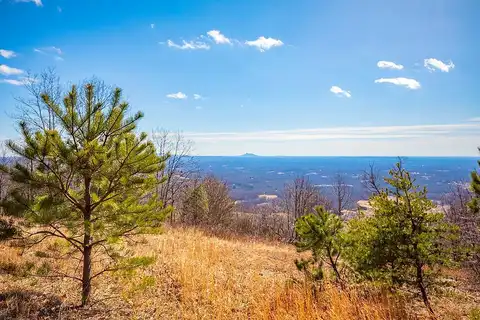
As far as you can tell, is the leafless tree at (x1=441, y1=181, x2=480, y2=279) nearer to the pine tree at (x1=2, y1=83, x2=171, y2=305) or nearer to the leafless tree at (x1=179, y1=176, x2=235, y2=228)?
the pine tree at (x1=2, y1=83, x2=171, y2=305)

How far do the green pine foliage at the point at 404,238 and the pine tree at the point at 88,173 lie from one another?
3550 millimetres

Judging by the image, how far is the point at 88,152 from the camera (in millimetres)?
3906

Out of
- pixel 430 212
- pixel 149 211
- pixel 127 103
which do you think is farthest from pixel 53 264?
pixel 430 212

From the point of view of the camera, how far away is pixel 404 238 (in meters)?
4.46

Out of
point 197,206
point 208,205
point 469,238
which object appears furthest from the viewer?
point 208,205

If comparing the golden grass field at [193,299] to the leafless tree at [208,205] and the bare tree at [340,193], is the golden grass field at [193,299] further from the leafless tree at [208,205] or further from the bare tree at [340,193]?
the bare tree at [340,193]

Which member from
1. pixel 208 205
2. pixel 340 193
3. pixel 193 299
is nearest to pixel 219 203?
pixel 208 205

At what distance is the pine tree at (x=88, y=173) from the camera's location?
12.6 ft

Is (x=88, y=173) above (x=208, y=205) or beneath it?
above

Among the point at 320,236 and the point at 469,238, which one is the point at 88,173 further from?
the point at 469,238

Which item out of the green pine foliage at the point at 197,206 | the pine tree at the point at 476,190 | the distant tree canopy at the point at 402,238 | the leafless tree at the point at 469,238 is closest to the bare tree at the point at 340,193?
the green pine foliage at the point at 197,206

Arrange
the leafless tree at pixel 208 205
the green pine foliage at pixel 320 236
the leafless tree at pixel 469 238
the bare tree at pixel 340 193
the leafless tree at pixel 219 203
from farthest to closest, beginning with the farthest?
the bare tree at pixel 340 193 → the leafless tree at pixel 219 203 → the leafless tree at pixel 208 205 → the green pine foliage at pixel 320 236 → the leafless tree at pixel 469 238

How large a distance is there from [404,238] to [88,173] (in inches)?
197

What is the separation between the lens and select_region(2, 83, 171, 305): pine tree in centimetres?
383
